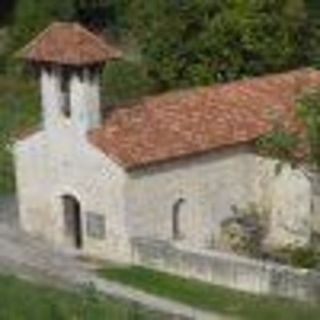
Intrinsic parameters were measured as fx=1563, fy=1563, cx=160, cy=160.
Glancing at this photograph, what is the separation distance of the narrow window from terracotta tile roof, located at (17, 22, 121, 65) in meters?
0.65

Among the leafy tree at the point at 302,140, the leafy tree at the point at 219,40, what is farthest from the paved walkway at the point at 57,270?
the leafy tree at the point at 219,40

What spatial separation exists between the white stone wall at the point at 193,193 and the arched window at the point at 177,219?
8 centimetres

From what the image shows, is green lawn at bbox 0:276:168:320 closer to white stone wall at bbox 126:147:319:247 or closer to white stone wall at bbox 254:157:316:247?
white stone wall at bbox 126:147:319:247

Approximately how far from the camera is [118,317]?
3438 centimetres

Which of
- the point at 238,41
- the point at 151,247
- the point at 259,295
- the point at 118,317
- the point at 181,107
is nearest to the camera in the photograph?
the point at 118,317

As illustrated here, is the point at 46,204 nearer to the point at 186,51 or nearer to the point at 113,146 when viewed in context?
the point at 113,146

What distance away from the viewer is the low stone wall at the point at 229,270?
36.1 meters

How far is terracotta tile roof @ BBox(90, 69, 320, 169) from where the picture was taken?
39.6 m

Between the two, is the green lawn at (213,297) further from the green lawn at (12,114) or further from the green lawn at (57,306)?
the green lawn at (12,114)

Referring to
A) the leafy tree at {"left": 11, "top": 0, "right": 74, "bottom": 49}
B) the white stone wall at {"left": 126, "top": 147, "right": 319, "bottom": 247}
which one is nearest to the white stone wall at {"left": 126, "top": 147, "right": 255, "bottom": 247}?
the white stone wall at {"left": 126, "top": 147, "right": 319, "bottom": 247}

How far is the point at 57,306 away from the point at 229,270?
4650 mm

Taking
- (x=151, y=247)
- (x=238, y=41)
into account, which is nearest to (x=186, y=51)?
(x=238, y=41)

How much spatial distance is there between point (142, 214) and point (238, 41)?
13.3 meters

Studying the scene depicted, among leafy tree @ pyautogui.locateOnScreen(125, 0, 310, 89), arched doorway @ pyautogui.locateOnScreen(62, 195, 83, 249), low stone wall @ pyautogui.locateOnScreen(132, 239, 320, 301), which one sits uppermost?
leafy tree @ pyautogui.locateOnScreen(125, 0, 310, 89)
